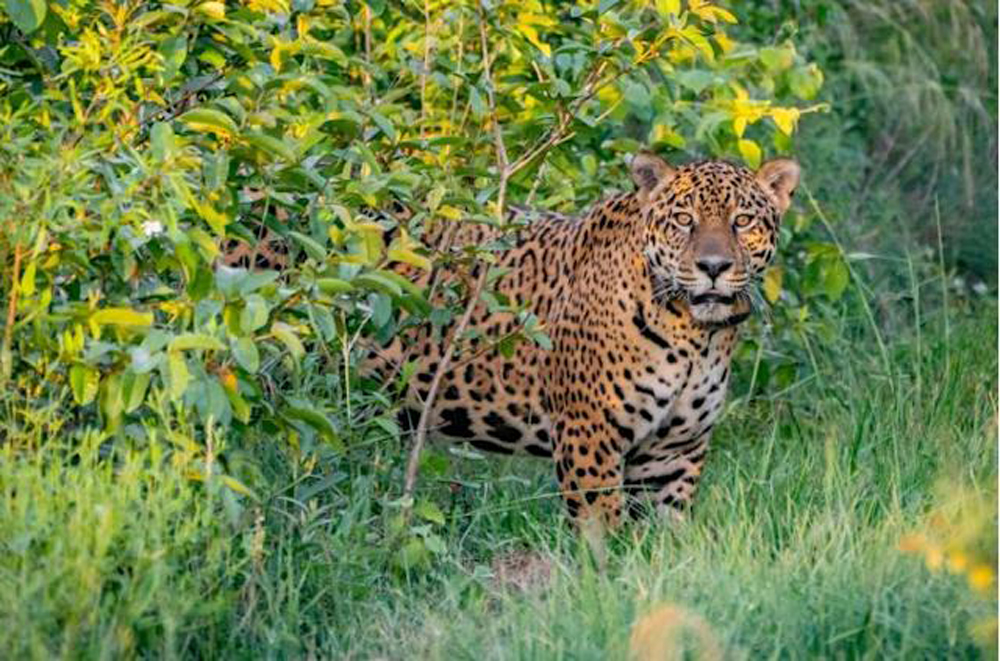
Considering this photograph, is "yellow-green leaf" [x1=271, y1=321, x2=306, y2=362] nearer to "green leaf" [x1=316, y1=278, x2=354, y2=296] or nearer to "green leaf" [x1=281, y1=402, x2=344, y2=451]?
"green leaf" [x1=316, y1=278, x2=354, y2=296]

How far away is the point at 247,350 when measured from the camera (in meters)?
5.66

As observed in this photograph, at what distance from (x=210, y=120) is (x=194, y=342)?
32.6 inches

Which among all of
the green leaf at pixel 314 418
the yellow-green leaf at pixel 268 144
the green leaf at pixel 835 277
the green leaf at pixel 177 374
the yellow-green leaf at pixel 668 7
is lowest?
the green leaf at pixel 314 418

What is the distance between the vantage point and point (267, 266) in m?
7.71

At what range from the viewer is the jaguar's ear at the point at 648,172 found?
7.24 meters

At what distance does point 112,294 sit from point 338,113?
871mm

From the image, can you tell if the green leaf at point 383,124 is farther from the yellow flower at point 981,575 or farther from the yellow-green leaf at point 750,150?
the yellow flower at point 981,575

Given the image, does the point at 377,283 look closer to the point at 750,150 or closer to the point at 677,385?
the point at 677,385

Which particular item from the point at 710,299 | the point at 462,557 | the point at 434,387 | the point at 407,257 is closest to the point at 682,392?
the point at 710,299

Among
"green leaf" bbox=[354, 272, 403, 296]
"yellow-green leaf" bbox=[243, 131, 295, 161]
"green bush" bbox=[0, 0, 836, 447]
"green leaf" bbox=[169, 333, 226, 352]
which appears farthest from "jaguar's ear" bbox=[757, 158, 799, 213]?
"green leaf" bbox=[169, 333, 226, 352]

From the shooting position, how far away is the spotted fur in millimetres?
7105

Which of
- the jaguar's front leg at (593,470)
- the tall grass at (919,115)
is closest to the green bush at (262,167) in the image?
the jaguar's front leg at (593,470)

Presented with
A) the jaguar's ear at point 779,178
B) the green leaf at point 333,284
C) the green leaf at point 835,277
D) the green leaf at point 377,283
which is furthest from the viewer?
the green leaf at point 835,277

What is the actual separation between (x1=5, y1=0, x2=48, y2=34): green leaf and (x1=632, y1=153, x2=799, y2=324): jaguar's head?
2098 millimetres
